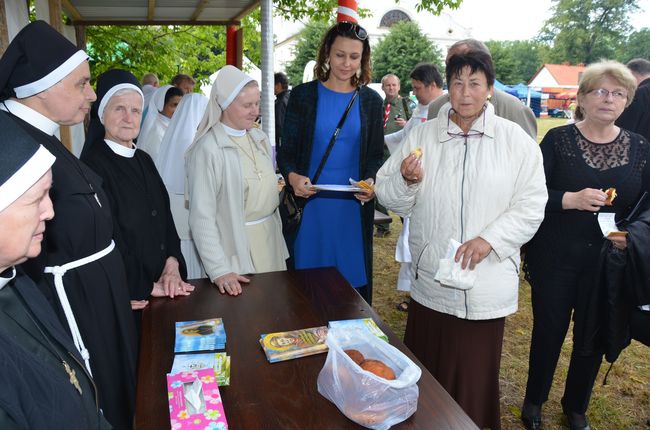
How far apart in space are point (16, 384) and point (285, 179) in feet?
7.11

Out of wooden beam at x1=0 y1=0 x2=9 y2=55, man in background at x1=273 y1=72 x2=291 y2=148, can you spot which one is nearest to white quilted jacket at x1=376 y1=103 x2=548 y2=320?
wooden beam at x1=0 y1=0 x2=9 y2=55

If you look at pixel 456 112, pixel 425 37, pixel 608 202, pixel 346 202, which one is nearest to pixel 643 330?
pixel 608 202

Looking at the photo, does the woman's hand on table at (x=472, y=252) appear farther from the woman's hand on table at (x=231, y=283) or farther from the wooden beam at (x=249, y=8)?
the wooden beam at (x=249, y=8)

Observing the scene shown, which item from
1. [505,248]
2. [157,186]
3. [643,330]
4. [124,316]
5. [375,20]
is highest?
[375,20]

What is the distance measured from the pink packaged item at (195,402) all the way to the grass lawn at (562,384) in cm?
221

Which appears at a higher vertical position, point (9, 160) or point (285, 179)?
point (9, 160)

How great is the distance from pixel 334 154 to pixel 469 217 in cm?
102

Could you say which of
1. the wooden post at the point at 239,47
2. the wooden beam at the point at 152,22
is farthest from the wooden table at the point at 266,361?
the wooden beam at the point at 152,22

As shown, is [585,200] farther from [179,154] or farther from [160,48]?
[160,48]

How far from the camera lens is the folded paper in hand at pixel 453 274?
206 centimetres

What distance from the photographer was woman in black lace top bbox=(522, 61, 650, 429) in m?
2.48

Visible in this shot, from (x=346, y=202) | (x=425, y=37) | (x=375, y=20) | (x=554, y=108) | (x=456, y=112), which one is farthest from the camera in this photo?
(x=375, y=20)

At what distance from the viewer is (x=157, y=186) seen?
97.1 inches

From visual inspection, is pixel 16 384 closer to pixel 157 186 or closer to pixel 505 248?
pixel 157 186
